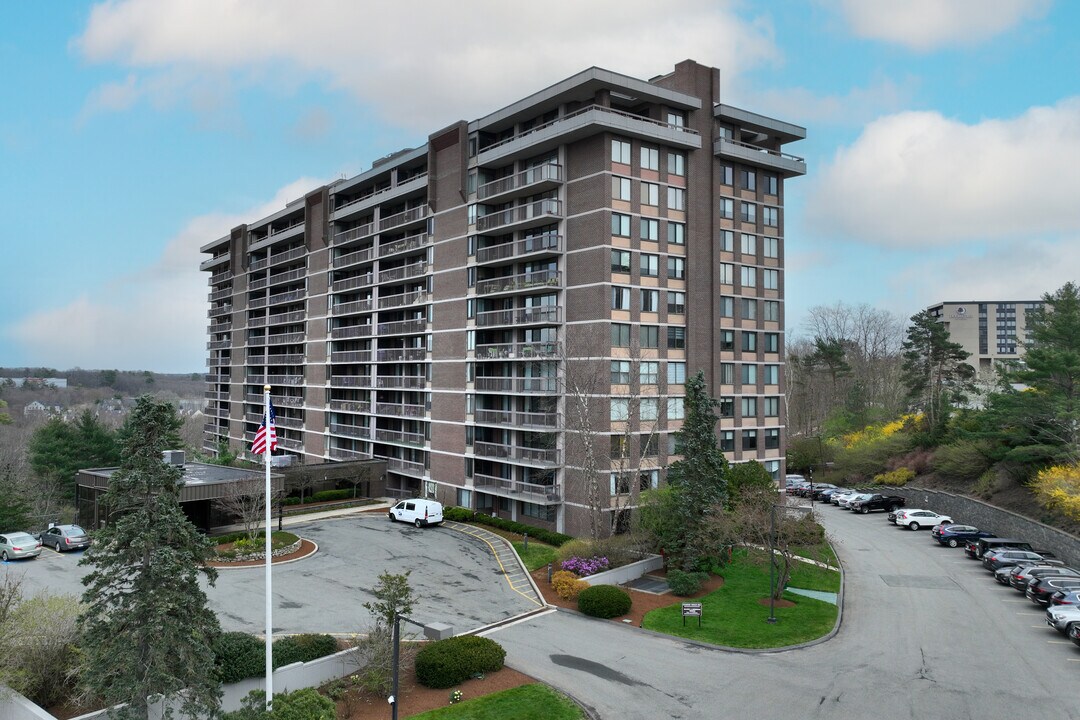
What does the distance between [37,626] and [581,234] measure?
3234cm

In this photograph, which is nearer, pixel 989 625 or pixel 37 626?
pixel 37 626

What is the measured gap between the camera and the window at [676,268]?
148 feet

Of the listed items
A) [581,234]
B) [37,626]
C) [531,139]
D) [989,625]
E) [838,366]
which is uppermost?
[531,139]

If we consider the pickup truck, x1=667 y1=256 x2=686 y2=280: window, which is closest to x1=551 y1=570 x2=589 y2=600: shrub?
x1=667 y1=256 x2=686 y2=280: window

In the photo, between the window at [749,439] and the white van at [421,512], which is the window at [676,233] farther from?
the white van at [421,512]

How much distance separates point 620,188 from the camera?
4278 cm

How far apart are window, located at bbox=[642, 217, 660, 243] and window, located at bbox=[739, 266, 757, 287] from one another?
840 centimetres

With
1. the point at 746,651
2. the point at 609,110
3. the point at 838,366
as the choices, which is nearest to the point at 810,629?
the point at 746,651

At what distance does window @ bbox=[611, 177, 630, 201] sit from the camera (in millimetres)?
42406

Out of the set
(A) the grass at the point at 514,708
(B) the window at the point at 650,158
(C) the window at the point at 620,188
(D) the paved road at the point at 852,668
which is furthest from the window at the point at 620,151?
(A) the grass at the point at 514,708

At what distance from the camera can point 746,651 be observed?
26.7 meters

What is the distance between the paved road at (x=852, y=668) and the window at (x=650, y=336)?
17.9m

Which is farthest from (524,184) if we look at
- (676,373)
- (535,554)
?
(535,554)

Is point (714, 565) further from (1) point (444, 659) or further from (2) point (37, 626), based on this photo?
(2) point (37, 626)
